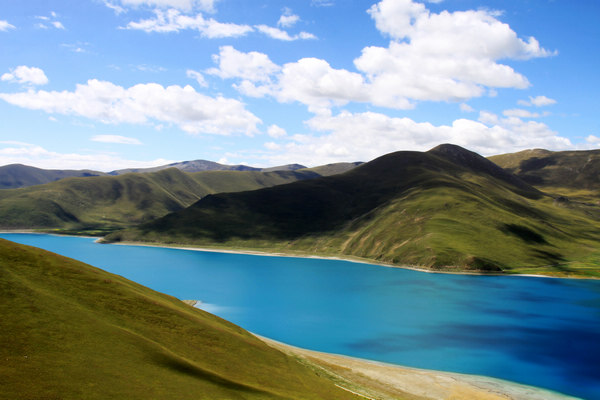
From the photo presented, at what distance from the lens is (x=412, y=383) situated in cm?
6300

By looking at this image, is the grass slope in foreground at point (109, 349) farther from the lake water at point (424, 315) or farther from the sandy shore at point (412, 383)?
the lake water at point (424, 315)

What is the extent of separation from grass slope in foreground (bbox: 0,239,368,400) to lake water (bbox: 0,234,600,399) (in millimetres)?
35225

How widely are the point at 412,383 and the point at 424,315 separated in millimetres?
51036

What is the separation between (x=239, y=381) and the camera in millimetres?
43125

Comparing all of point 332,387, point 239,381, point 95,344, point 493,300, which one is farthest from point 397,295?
point 95,344

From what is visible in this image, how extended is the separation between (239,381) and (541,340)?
252 feet

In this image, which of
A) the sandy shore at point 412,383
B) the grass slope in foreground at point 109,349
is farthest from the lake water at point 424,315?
the grass slope in foreground at point 109,349

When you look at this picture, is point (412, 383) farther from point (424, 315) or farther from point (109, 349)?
point (424, 315)

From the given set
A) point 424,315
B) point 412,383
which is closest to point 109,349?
point 412,383

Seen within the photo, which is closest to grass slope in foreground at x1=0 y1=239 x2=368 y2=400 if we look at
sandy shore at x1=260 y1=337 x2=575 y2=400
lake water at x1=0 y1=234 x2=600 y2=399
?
sandy shore at x1=260 y1=337 x2=575 y2=400

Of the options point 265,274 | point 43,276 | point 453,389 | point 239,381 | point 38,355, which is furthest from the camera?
point 265,274

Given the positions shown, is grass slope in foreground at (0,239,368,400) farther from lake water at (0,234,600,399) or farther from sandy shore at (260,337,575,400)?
lake water at (0,234,600,399)

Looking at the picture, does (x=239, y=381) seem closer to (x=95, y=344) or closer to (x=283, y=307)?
(x=95, y=344)

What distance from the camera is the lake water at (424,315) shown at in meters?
76.6
